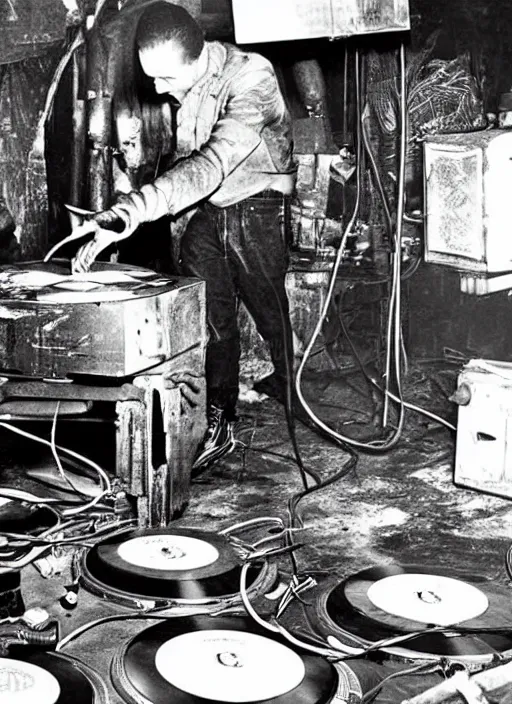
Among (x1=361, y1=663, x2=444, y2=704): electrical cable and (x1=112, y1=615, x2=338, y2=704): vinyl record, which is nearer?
(x1=112, y1=615, x2=338, y2=704): vinyl record

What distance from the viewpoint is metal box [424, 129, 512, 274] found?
4.11m

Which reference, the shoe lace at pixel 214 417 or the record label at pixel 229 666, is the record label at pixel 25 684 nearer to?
the record label at pixel 229 666

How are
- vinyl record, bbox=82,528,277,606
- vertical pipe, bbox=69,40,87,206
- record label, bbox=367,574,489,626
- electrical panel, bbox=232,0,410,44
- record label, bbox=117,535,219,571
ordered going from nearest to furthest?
record label, bbox=367,574,489,626
vinyl record, bbox=82,528,277,606
record label, bbox=117,535,219,571
electrical panel, bbox=232,0,410,44
vertical pipe, bbox=69,40,87,206

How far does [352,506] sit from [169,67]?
201cm

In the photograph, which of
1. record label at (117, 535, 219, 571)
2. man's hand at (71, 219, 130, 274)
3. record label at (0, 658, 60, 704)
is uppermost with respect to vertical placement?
man's hand at (71, 219, 130, 274)

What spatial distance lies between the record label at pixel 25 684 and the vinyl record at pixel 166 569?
58 centimetres

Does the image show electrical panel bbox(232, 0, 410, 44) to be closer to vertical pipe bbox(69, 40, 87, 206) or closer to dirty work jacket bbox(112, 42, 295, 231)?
dirty work jacket bbox(112, 42, 295, 231)

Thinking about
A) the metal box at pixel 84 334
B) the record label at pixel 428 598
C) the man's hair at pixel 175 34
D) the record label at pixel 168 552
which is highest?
the man's hair at pixel 175 34

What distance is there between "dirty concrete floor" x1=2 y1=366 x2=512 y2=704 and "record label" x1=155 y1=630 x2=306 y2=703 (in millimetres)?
204

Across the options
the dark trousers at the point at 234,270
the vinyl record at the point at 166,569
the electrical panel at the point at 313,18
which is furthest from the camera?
the dark trousers at the point at 234,270

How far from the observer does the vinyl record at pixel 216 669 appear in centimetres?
212

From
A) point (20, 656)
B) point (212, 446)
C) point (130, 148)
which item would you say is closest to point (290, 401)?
point (212, 446)

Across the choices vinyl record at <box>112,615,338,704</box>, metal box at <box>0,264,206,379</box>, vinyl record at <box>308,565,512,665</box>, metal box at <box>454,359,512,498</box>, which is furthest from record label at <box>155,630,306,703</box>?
metal box at <box>454,359,512,498</box>

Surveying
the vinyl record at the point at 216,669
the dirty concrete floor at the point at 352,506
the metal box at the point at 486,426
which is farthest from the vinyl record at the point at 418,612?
the metal box at the point at 486,426
